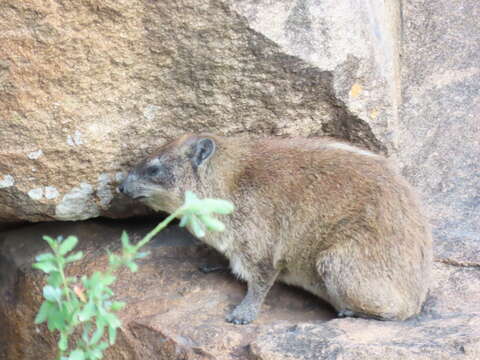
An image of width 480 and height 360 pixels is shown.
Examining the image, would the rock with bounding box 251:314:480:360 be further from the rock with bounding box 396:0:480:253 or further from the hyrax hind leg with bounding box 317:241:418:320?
the rock with bounding box 396:0:480:253

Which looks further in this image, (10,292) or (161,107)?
(10,292)

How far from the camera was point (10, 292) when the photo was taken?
6.26m

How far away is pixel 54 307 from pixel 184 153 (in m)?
2.87

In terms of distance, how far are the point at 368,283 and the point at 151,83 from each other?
213 cm

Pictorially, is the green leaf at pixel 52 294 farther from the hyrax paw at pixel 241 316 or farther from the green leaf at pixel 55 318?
the hyrax paw at pixel 241 316

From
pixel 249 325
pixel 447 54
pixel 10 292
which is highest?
pixel 447 54

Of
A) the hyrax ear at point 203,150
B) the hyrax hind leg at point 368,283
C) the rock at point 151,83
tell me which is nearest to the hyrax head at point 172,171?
the hyrax ear at point 203,150

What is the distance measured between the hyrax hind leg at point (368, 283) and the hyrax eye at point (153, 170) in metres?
1.46

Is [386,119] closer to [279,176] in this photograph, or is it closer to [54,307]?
[279,176]

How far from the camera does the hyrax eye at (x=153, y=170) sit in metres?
5.37

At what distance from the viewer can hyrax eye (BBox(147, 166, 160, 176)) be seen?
537 centimetres

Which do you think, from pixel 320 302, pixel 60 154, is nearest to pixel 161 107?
pixel 60 154

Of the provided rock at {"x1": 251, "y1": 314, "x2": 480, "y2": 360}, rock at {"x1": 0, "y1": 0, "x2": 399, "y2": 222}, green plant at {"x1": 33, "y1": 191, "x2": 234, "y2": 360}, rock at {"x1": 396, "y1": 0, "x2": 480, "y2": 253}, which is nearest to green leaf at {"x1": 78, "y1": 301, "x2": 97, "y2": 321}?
green plant at {"x1": 33, "y1": 191, "x2": 234, "y2": 360}

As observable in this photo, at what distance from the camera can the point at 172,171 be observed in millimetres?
5434
